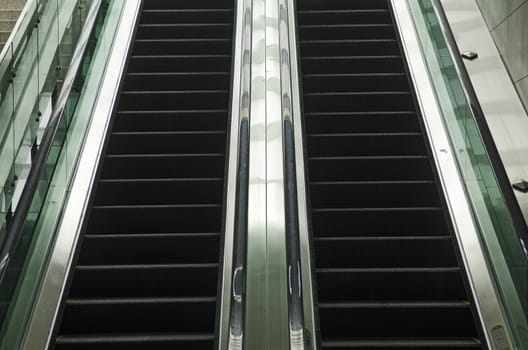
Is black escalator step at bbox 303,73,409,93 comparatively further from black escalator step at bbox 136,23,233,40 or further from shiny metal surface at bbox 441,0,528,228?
black escalator step at bbox 136,23,233,40

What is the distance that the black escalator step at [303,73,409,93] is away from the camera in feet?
21.2

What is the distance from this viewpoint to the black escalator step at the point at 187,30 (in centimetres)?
755

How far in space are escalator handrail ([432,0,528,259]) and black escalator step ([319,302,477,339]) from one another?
0.64 m

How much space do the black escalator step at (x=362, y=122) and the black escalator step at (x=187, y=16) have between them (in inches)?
92.9

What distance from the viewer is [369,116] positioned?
596cm

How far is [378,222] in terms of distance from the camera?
4852mm

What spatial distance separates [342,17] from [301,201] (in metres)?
3.35

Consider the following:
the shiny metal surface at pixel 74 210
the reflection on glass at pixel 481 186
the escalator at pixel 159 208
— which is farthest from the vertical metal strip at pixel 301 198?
the shiny metal surface at pixel 74 210

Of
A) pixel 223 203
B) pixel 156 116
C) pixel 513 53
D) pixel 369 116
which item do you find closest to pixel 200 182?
pixel 223 203

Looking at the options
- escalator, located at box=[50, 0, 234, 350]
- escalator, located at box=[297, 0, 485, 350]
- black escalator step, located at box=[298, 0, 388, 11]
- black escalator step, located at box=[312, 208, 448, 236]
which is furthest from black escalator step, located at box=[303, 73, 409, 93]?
black escalator step, located at box=[312, 208, 448, 236]

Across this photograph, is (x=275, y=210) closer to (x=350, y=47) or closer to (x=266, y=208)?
(x=266, y=208)

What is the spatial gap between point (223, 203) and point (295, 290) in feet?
5.70

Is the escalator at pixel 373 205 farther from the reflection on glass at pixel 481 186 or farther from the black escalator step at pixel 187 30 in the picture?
the black escalator step at pixel 187 30

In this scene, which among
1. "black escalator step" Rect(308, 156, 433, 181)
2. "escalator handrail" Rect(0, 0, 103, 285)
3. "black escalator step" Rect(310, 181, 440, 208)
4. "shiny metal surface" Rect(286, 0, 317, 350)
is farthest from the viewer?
"black escalator step" Rect(308, 156, 433, 181)
